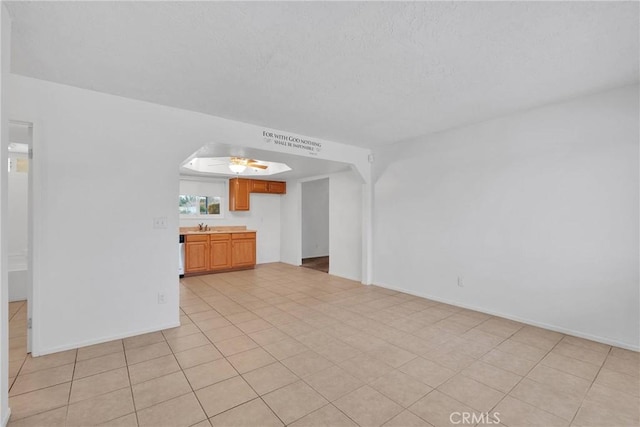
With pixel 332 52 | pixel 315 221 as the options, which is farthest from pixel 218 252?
pixel 332 52

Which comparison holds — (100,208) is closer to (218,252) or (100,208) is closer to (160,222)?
(160,222)

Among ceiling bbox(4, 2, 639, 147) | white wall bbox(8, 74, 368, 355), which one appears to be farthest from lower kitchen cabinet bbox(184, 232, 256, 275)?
ceiling bbox(4, 2, 639, 147)

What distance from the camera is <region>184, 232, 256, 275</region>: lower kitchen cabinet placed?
6.02 m

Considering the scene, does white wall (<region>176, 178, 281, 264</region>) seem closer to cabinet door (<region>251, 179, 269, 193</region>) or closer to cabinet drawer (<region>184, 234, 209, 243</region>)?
cabinet door (<region>251, 179, 269, 193</region>)

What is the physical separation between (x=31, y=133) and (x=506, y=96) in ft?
15.1

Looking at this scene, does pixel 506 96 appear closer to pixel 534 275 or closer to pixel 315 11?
pixel 534 275

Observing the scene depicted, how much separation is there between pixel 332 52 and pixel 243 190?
5.38 metres

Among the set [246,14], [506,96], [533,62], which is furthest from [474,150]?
[246,14]

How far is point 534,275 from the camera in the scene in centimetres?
337

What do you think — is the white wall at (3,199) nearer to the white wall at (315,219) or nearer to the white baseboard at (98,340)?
the white baseboard at (98,340)

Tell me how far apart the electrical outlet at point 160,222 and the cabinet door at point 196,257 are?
2.94 m

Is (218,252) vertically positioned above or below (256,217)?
below

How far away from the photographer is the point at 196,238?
20.0 ft

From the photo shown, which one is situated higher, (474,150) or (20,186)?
(474,150)
